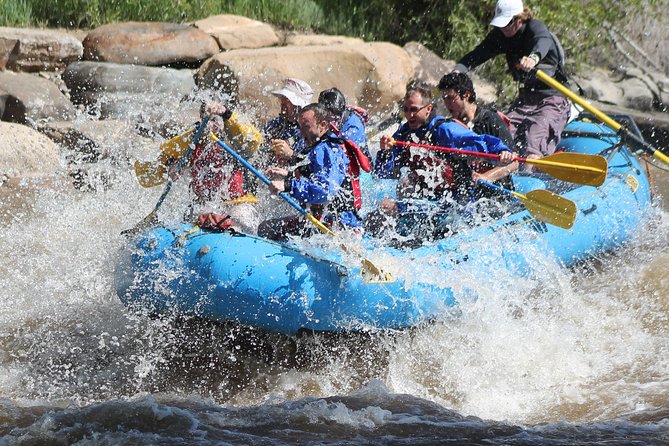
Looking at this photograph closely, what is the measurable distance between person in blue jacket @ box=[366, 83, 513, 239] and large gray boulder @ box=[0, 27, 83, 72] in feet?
15.7

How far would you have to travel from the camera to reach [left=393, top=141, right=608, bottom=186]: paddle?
18.0 feet

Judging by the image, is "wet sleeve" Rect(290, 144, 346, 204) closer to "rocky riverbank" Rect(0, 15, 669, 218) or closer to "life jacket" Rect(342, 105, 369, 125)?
"life jacket" Rect(342, 105, 369, 125)

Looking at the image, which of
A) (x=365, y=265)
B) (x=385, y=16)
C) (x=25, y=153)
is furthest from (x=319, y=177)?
(x=385, y=16)

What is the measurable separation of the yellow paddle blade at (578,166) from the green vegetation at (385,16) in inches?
216

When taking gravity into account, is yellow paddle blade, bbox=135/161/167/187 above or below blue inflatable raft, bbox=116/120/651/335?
above

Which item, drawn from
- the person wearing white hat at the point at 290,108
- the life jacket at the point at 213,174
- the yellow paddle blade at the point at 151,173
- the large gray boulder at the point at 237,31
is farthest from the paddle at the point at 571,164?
the large gray boulder at the point at 237,31

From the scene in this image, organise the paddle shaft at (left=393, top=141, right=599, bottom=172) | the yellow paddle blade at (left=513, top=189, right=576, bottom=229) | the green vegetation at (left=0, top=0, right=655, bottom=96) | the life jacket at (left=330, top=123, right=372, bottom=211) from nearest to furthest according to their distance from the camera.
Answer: the life jacket at (left=330, top=123, right=372, bottom=211)
the yellow paddle blade at (left=513, top=189, right=576, bottom=229)
the paddle shaft at (left=393, top=141, right=599, bottom=172)
the green vegetation at (left=0, top=0, right=655, bottom=96)

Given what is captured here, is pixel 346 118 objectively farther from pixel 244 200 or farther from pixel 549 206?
pixel 549 206

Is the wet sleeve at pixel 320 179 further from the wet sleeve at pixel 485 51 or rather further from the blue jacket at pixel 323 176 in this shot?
the wet sleeve at pixel 485 51

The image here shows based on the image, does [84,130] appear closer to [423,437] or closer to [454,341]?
[454,341]

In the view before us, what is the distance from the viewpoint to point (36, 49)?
9.23m

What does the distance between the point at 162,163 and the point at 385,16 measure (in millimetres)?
6719

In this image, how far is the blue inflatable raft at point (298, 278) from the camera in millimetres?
4898

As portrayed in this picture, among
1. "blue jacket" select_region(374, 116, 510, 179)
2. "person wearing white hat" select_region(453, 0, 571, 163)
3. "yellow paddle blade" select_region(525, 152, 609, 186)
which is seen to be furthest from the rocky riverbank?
"yellow paddle blade" select_region(525, 152, 609, 186)
